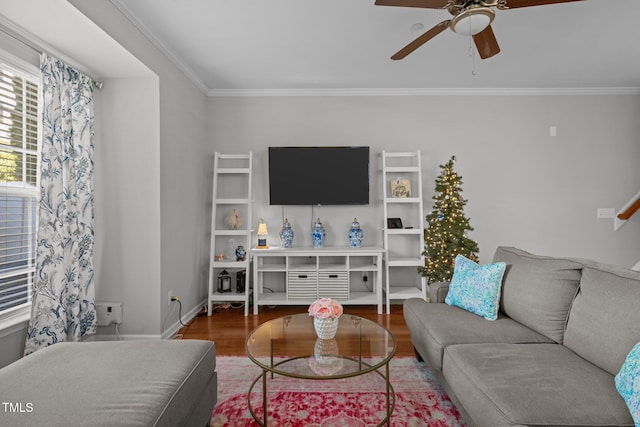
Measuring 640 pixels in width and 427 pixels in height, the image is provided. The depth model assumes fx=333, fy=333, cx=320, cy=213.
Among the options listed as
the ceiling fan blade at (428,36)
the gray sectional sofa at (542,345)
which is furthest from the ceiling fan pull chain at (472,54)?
the gray sectional sofa at (542,345)

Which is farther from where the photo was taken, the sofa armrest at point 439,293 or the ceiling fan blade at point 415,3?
the sofa armrest at point 439,293

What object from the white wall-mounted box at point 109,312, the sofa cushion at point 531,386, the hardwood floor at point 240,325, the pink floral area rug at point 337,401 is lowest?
the pink floral area rug at point 337,401

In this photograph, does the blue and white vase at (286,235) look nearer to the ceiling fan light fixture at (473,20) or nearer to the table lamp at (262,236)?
the table lamp at (262,236)


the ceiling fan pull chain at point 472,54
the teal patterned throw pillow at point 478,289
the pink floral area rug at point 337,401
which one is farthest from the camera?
the ceiling fan pull chain at point 472,54

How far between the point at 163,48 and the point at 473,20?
8.32 ft

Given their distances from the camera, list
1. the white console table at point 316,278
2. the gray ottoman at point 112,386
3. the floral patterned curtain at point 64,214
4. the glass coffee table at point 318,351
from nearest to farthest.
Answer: the gray ottoman at point 112,386 → the glass coffee table at point 318,351 → the floral patterned curtain at point 64,214 → the white console table at point 316,278

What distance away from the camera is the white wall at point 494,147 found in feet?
13.7

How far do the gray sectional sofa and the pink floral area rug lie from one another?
0.63 feet

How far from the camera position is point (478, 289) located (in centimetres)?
222

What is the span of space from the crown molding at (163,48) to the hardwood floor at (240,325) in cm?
260

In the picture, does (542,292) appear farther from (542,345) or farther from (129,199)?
(129,199)

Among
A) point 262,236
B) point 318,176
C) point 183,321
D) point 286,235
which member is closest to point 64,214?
point 183,321

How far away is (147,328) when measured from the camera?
2900mm

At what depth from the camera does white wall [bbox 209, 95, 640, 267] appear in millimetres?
4172
